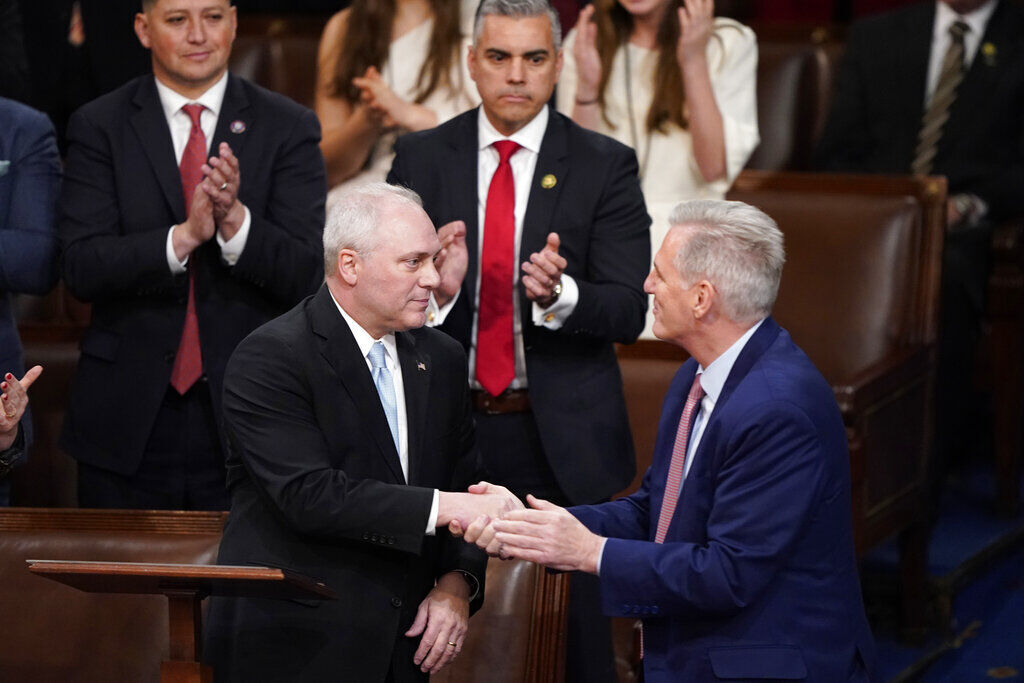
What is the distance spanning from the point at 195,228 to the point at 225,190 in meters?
0.10

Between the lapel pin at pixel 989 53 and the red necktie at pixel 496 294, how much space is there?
226 centimetres

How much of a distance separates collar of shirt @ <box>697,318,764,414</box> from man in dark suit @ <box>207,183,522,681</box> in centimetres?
37

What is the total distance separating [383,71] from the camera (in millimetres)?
4105

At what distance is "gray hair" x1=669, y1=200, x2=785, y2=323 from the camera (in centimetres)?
242

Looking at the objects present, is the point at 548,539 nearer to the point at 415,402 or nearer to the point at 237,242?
the point at 415,402

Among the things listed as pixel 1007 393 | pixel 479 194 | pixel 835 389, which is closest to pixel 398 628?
pixel 479 194

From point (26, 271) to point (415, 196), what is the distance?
3.07 ft

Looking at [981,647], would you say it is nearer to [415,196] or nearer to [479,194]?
[479,194]

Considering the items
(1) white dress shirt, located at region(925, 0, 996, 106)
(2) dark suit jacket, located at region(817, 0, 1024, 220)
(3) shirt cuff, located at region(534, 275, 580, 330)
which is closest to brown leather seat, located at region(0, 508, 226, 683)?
(3) shirt cuff, located at region(534, 275, 580, 330)

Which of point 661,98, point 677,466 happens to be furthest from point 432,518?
point 661,98

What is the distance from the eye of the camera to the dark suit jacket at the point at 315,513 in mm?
2328

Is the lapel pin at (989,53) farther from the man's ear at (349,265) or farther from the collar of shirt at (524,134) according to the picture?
the man's ear at (349,265)

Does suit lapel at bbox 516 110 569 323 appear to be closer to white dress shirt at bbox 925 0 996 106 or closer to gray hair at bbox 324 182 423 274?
gray hair at bbox 324 182 423 274

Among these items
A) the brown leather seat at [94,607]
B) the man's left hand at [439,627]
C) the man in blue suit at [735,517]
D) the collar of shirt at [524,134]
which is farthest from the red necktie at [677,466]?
the brown leather seat at [94,607]
